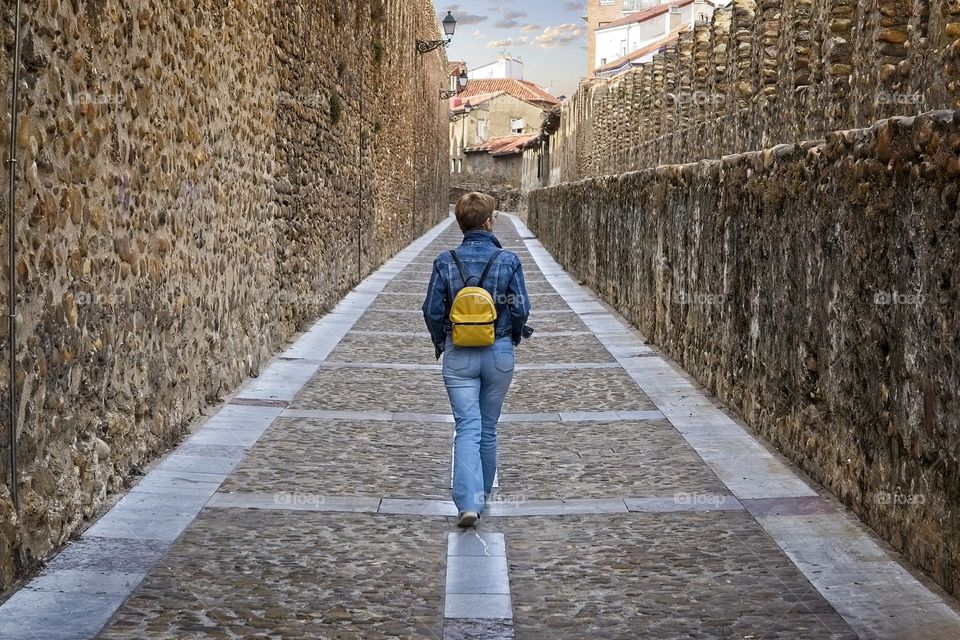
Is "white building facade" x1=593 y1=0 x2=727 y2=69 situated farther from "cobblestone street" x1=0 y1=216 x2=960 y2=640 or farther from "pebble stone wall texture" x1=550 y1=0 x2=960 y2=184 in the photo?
"cobblestone street" x1=0 y1=216 x2=960 y2=640

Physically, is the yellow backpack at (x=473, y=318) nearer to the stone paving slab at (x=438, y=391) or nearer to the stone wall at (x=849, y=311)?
the stone wall at (x=849, y=311)

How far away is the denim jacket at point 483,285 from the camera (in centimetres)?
578

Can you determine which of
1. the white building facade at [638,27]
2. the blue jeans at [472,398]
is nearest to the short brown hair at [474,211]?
the blue jeans at [472,398]

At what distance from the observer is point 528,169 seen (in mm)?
61000

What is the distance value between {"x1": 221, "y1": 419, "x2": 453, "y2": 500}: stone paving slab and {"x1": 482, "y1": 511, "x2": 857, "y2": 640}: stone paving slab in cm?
90

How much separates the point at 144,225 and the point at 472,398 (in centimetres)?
229

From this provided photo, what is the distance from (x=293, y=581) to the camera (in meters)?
4.76

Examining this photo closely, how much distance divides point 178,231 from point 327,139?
7863mm

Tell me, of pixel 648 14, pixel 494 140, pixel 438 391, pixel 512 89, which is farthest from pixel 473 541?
pixel 512 89

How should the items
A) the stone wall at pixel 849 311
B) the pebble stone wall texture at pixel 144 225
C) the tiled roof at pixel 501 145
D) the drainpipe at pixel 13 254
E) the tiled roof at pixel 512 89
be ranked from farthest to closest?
the tiled roof at pixel 512 89
the tiled roof at pixel 501 145
the pebble stone wall texture at pixel 144 225
the stone wall at pixel 849 311
the drainpipe at pixel 13 254

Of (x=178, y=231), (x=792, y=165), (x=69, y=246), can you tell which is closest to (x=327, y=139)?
(x=178, y=231)

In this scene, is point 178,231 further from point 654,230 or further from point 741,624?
point 654,230

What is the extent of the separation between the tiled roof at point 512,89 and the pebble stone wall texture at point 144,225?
243ft

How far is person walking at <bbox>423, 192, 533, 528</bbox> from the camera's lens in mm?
5656
